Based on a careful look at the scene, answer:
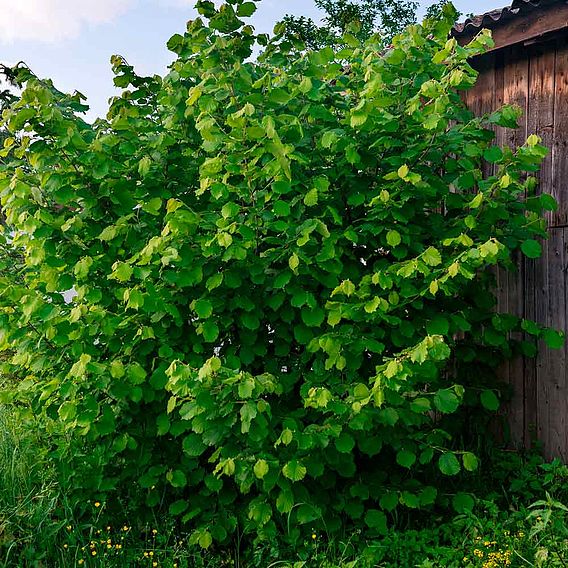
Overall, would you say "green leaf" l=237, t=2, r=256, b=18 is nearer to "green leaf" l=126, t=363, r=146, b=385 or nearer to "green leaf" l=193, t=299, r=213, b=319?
"green leaf" l=193, t=299, r=213, b=319

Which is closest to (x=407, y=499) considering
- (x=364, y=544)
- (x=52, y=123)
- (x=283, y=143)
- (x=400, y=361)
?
(x=364, y=544)

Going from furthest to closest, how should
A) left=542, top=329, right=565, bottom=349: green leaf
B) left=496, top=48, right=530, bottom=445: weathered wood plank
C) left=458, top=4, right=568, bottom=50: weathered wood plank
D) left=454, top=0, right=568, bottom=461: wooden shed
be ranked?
left=496, top=48, right=530, bottom=445: weathered wood plank, left=454, top=0, right=568, bottom=461: wooden shed, left=458, top=4, right=568, bottom=50: weathered wood plank, left=542, top=329, right=565, bottom=349: green leaf

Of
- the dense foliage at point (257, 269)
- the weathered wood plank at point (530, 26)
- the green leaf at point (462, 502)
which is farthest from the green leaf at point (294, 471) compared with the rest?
the weathered wood plank at point (530, 26)

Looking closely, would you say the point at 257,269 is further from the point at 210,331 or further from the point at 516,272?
the point at 516,272

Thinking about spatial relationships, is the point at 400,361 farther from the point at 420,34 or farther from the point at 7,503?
the point at 7,503

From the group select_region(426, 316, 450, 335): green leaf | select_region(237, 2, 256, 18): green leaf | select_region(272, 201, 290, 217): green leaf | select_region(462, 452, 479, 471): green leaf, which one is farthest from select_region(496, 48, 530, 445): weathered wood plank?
select_region(272, 201, 290, 217): green leaf

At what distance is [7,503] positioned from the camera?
4188 mm

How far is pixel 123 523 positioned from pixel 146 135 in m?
2.18

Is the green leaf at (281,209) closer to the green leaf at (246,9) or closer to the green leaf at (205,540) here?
the green leaf at (246,9)

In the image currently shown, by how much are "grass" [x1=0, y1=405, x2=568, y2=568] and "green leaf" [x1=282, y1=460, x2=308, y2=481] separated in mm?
505

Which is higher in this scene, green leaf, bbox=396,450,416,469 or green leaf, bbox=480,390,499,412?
green leaf, bbox=480,390,499,412

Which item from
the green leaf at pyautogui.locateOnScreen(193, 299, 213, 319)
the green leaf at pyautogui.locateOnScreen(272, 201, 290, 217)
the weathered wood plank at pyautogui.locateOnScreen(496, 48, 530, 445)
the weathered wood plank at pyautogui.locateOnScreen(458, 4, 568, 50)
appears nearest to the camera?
the green leaf at pyautogui.locateOnScreen(272, 201, 290, 217)

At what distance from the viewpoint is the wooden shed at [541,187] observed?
15.0 ft

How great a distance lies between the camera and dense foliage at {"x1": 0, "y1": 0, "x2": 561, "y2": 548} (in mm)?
3439
